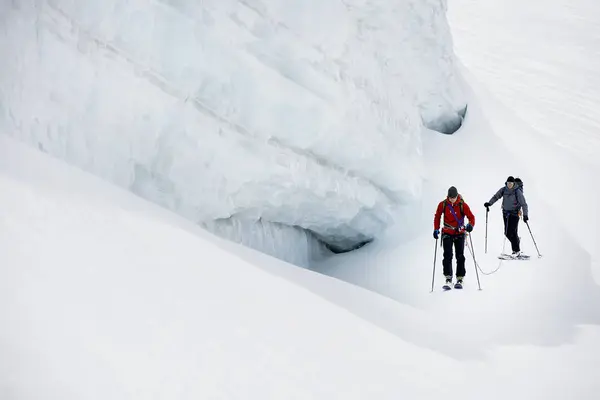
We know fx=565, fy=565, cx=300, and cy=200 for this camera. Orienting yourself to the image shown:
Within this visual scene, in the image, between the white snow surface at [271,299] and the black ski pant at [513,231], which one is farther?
the black ski pant at [513,231]

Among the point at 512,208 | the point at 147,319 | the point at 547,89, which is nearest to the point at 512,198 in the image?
the point at 512,208

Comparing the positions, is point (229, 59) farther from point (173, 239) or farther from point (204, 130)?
point (173, 239)

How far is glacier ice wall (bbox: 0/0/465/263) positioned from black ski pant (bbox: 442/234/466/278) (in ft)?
5.42

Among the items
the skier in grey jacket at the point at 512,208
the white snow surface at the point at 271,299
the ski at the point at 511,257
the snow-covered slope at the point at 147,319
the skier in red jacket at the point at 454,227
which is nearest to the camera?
the snow-covered slope at the point at 147,319

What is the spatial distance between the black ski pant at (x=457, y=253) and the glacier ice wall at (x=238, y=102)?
1653 mm

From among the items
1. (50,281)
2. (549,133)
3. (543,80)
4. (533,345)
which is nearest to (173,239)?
(50,281)

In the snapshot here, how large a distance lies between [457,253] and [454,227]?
13.7 inches

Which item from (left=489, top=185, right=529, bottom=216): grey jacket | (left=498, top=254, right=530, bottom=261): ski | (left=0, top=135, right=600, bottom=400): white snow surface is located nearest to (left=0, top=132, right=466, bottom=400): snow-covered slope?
(left=0, top=135, right=600, bottom=400): white snow surface

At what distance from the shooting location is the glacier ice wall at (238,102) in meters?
5.35

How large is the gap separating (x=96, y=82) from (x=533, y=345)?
5.31 m

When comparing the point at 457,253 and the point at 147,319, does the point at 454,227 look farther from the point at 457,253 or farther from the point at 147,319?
the point at 147,319

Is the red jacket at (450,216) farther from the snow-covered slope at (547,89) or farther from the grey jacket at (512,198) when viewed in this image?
the snow-covered slope at (547,89)

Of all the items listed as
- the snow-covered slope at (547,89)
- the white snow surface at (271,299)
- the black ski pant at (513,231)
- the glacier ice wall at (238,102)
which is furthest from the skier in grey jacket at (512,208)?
the glacier ice wall at (238,102)

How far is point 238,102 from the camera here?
6773 millimetres
